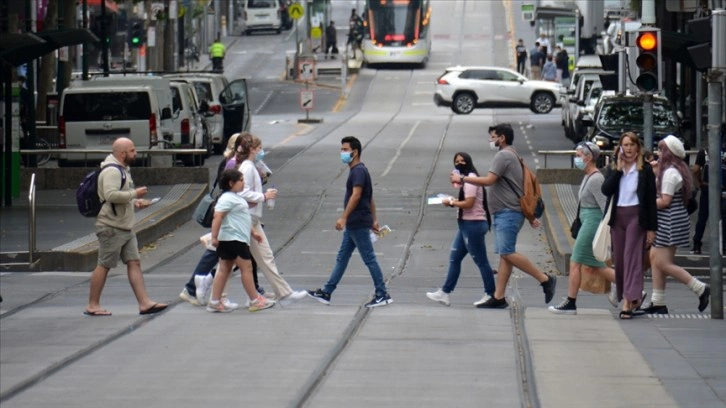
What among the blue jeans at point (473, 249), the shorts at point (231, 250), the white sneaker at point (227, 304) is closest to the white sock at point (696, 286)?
the blue jeans at point (473, 249)

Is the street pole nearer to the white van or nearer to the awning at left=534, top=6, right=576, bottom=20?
the awning at left=534, top=6, right=576, bottom=20

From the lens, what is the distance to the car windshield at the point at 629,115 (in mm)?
30750

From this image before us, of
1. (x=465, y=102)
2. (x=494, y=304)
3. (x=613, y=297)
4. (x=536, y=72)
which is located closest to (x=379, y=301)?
(x=494, y=304)

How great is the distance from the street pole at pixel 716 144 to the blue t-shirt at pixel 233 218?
4.20 meters

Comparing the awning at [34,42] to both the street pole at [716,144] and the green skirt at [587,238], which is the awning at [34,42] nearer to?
the green skirt at [587,238]

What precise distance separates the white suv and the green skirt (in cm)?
3588

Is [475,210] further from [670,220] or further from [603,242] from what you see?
[670,220]

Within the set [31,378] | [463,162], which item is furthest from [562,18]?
[31,378]

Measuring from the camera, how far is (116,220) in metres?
13.6

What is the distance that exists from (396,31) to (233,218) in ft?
173

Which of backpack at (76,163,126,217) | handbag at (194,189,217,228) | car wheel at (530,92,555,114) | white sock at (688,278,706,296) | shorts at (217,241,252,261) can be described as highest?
backpack at (76,163,126,217)

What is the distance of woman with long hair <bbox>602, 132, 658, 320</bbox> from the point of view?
528 inches

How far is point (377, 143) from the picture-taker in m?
39.4

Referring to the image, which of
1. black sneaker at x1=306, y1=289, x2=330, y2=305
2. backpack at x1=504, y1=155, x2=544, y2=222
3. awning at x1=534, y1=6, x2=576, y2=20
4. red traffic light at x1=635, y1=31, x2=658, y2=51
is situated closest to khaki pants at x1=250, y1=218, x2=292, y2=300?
black sneaker at x1=306, y1=289, x2=330, y2=305
